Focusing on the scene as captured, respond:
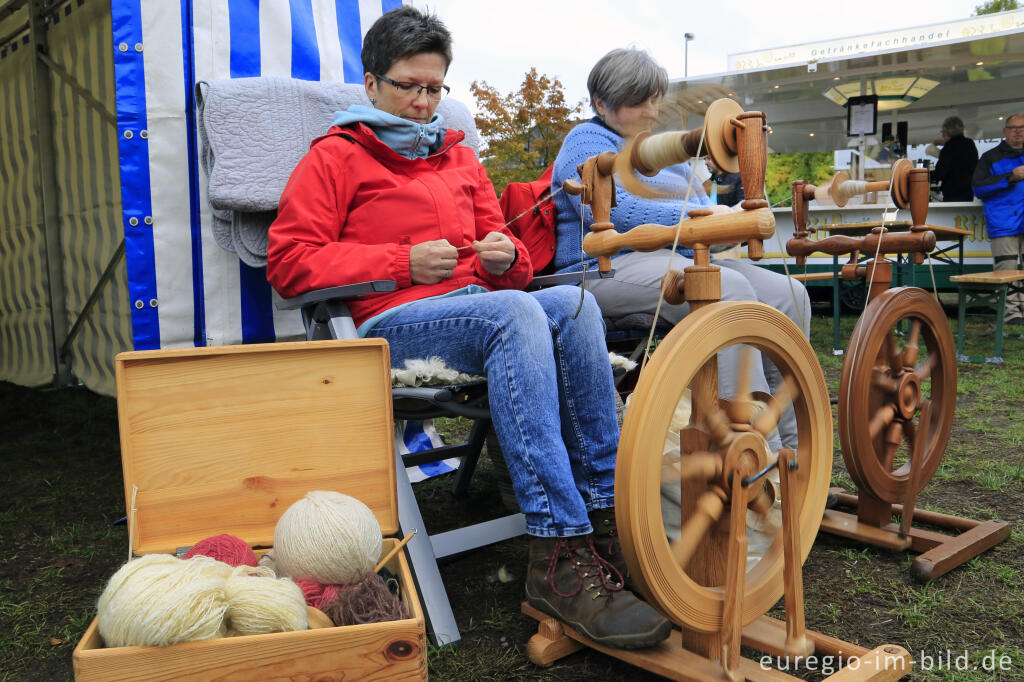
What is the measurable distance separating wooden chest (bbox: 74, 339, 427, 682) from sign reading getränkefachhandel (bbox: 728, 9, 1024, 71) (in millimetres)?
6642

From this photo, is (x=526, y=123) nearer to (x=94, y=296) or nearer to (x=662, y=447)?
(x=94, y=296)

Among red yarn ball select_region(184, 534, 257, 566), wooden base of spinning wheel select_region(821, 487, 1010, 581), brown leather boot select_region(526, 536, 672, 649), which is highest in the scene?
red yarn ball select_region(184, 534, 257, 566)

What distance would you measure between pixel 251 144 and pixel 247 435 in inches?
35.0

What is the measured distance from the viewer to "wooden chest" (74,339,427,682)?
119cm

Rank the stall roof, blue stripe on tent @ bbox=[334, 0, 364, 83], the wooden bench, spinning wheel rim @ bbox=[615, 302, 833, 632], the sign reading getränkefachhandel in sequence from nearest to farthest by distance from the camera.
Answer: spinning wheel rim @ bbox=[615, 302, 833, 632]
blue stripe on tent @ bbox=[334, 0, 364, 83]
the wooden bench
the sign reading getränkefachhandel
the stall roof

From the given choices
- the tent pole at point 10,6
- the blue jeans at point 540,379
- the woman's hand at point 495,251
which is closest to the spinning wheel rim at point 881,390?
the blue jeans at point 540,379

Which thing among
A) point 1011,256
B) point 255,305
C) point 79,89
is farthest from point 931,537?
point 1011,256

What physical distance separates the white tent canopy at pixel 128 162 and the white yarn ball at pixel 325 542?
1.10 meters

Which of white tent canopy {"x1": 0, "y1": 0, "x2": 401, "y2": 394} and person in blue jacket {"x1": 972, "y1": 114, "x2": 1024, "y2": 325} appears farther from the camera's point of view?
person in blue jacket {"x1": 972, "y1": 114, "x2": 1024, "y2": 325}

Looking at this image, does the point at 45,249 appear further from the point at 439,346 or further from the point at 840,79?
the point at 840,79

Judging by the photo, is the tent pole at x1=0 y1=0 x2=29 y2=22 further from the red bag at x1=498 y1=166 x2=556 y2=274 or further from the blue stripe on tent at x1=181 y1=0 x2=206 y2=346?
the red bag at x1=498 y1=166 x2=556 y2=274

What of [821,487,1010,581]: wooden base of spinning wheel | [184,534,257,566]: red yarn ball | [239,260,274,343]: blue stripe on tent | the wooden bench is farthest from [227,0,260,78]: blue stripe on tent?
the wooden bench

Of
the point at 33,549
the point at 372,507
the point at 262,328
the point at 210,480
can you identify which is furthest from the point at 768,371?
the point at 33,549

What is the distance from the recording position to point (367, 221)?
163 cm
